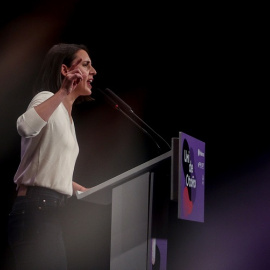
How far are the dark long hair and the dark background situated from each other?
100 cm

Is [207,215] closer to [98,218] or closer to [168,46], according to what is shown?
[98,218]

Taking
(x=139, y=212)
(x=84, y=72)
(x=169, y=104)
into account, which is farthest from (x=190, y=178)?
(x=169, y=104)

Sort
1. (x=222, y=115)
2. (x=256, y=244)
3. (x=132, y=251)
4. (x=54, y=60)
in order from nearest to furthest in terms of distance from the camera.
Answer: (x=132, y=251), (x=54, y=60), (x=256, y=244), (x=222, y=115)

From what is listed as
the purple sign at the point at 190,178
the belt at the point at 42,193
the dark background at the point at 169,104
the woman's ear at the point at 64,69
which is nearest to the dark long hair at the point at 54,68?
the woman's ear at the point at 64,69

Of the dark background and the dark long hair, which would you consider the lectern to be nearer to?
the dark long hair

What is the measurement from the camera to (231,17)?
310cm

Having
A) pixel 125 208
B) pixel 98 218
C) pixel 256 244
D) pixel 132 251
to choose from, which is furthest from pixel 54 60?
pixel 256 244

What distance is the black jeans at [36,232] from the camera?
4.84 ft

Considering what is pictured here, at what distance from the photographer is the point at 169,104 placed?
10.4 ft

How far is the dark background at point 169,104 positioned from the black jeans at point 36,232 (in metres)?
1.39

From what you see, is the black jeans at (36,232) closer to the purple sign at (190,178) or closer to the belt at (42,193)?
the belt at (42,193)

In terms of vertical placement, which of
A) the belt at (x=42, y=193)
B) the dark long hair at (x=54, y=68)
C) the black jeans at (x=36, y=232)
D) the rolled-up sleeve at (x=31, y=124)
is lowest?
the black jeans at (x=36, y=232)

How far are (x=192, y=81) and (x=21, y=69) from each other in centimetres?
112

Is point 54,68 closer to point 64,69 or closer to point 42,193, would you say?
point 64,69
